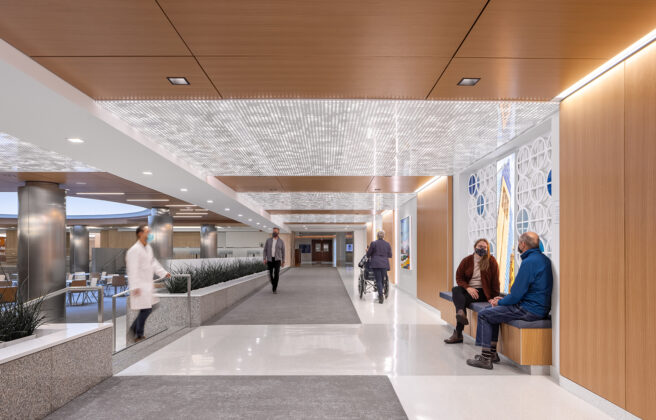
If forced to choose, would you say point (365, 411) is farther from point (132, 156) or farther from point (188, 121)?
point (132, 156)

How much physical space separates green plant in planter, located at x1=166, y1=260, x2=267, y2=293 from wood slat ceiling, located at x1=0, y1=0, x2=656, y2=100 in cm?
382

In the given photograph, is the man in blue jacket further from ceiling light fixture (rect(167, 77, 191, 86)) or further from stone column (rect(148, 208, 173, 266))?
stone column (rect(148, 208, 173, 266))

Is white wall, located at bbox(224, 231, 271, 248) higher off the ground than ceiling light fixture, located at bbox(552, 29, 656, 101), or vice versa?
ceiling light fixture, located at bbox(552, 29, 656, 101)

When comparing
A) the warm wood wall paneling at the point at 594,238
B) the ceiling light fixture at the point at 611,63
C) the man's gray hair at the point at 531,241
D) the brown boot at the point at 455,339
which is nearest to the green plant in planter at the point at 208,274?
the brown boot at the point at 455,339

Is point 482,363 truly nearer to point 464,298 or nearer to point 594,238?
point 464,298

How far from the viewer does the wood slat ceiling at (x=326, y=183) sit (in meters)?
8.48

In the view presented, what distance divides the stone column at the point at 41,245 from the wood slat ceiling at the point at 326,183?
11.8ft

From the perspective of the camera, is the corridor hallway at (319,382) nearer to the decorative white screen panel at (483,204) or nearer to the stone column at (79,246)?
the decorative white screen panel at (483,204)

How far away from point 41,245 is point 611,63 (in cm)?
970

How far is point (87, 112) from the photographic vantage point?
12.7 ft

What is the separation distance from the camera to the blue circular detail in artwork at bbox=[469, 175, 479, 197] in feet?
24.6

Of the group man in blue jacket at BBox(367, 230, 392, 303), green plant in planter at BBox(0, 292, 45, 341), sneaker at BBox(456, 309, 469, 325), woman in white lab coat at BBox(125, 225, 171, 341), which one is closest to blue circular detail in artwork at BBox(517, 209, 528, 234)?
sneaker at BBox(456, 309, 469, 325)

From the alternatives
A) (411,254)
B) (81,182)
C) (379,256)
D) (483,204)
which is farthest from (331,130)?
(411,254)

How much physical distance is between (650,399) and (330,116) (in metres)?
3.46
